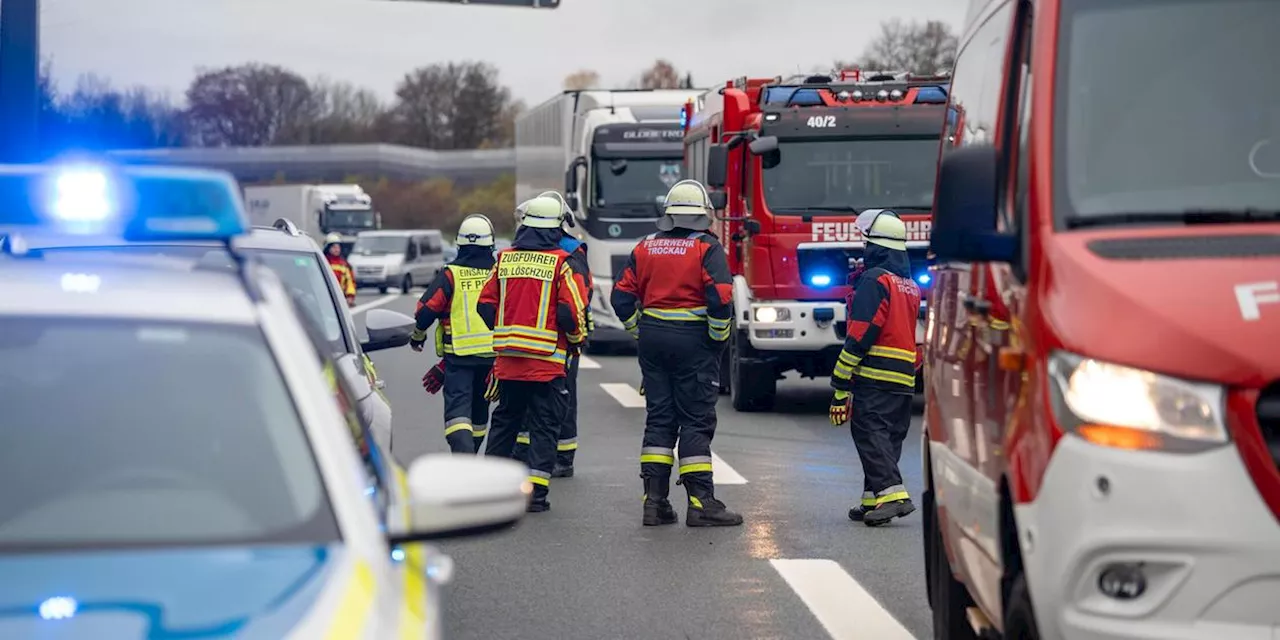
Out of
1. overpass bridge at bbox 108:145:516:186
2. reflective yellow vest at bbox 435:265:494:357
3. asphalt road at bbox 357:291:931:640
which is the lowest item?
asphalt road at bbox 357:291:931:640

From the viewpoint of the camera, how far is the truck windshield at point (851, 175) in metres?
18.1

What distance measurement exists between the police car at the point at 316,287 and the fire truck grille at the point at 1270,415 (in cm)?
435

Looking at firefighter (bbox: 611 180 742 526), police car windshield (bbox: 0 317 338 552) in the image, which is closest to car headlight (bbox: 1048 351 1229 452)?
police car windshield (bbox: 0 317 338 552)

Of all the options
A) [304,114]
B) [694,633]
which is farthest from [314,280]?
[304,114]

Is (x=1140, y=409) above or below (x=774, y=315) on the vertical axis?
above

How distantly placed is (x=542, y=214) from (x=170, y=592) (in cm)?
803

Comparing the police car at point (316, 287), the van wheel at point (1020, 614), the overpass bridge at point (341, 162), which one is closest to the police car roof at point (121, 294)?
the van wheel at point (1020, 614)

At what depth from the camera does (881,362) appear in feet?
37.5

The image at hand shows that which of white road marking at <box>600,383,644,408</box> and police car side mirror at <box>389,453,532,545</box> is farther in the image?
white road marking at <box>600,383,644,408</box>

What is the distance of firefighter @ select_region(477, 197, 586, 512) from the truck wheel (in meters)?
6.77

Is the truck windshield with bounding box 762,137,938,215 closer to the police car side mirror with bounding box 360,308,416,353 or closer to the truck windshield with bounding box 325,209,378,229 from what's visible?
the police car side mirror with bounding box 360,308,416,353

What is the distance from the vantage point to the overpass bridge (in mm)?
112750

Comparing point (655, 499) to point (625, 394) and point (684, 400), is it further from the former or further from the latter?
point (625, 394)

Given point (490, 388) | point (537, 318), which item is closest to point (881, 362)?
point (537, 318)
